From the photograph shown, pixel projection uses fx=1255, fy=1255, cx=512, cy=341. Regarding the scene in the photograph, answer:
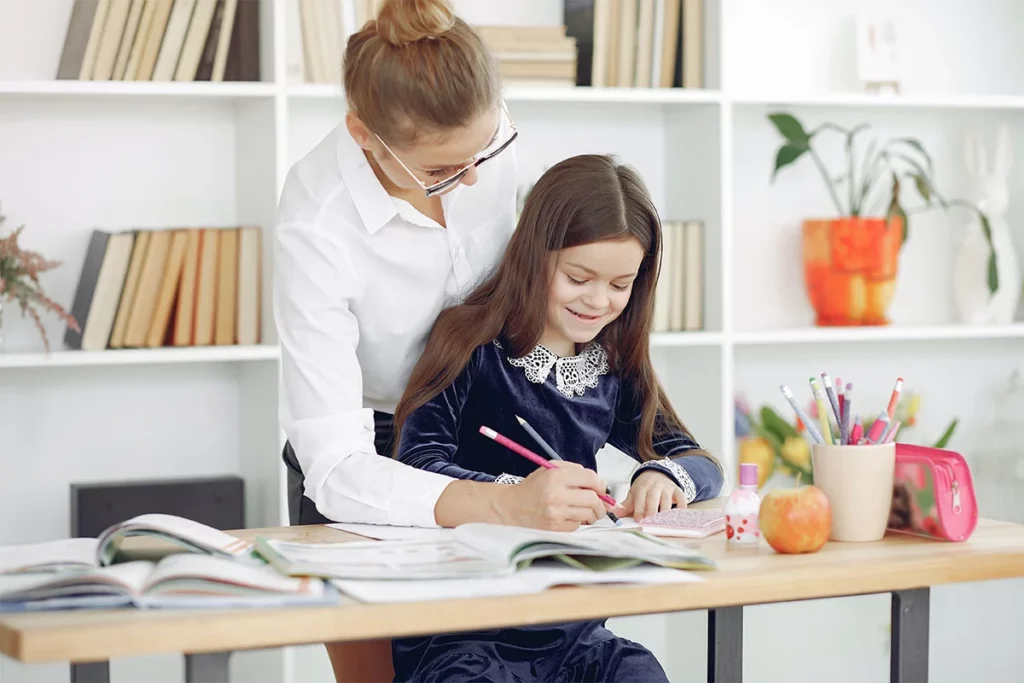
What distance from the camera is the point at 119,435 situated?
114 inches

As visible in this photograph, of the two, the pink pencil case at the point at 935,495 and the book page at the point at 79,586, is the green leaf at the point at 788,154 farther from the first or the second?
the book page at the point at 79,586

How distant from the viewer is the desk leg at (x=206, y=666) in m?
1.09

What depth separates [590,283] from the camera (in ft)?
5.75

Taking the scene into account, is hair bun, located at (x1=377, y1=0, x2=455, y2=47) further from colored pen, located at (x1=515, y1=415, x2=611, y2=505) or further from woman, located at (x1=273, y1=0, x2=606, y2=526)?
colored pen, located at (x1=515, y1=415, x2=611, y2=505)

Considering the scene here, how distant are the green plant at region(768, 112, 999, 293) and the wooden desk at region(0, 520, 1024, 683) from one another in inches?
70.5

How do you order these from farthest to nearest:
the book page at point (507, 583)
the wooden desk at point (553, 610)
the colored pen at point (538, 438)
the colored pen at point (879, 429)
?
1. the colored pen at point (538, 438)
2. the colored pen at point (879, 429)
3. the book page at point (507, 583)
4. the wooden desk at point (553, 610)

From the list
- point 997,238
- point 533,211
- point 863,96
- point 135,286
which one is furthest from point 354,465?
point 997,238

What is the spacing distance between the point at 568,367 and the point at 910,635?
639 mm

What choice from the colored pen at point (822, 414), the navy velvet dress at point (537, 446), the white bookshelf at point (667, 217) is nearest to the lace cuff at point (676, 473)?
the navy velvet dress at point (537, 446)

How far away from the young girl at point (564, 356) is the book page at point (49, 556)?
0.48 metres

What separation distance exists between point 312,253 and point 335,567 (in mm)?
579

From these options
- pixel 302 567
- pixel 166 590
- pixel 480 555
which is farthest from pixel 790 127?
pixel 166 590

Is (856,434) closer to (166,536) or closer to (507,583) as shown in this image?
(507,583)

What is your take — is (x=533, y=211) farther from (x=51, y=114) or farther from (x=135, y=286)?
(x=51, y=114)
